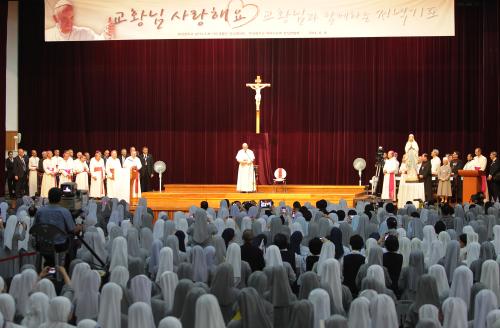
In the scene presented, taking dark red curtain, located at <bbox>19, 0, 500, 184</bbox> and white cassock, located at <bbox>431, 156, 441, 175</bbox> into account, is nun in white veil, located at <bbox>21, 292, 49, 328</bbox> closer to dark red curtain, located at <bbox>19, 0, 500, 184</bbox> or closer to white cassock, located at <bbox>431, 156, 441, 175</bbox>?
white cassock, located at <bbox>431, 156, 441, 175</bbox>

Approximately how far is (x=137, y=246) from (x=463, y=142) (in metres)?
18.1

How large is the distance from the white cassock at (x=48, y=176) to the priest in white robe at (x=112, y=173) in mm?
1596

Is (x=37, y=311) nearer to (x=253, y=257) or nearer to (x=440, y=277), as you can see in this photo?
(x=253, y=257)

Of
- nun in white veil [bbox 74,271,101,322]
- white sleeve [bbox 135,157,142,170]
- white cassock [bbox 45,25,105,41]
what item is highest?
white cassock [bbox 45,25,105,41]

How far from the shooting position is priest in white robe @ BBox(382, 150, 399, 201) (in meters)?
22.2

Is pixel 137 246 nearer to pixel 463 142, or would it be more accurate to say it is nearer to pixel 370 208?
pixel 370 208

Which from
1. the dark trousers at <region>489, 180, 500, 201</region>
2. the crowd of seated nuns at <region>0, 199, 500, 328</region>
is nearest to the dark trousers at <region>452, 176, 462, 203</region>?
the dark trousers at <region>489, 180, 500, 201</region>

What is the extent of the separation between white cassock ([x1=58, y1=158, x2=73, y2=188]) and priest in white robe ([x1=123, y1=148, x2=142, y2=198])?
4.86ft

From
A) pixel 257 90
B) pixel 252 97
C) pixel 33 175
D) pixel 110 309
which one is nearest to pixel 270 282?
pixel 110 309

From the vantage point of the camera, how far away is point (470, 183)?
67.6ft

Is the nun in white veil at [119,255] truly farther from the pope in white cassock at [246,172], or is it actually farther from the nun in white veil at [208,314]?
the pope in white cassock at [246,172]

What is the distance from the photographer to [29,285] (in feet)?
25.8

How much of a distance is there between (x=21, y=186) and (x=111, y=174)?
2.82 metres

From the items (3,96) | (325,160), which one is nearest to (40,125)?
(3,96)
